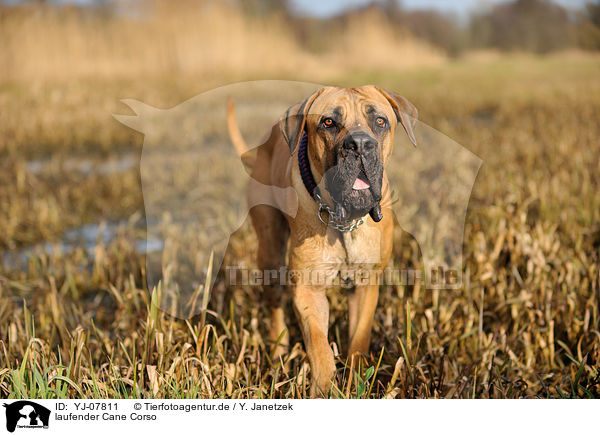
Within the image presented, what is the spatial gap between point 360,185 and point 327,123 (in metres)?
0.25

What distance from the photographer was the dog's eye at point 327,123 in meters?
1.75

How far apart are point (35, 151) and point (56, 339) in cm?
374

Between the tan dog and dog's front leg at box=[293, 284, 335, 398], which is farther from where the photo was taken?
dog's front leg at box=[293, 284, 335, 398]

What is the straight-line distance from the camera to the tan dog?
5.56 ft

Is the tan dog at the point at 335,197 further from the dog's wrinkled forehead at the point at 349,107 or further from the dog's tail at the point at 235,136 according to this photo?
the dog's tail at the point at 235,136

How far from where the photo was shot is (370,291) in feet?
6.89

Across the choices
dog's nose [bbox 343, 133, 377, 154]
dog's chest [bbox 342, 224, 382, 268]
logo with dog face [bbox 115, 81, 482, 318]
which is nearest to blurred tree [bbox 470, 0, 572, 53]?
logo with dog face [bbox 115, 81, 482, 318]

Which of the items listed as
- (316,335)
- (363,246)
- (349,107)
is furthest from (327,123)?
(316,335)

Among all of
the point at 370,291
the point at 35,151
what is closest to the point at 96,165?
the point at 35,151

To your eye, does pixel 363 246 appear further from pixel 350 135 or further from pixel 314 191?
pixel 350 135

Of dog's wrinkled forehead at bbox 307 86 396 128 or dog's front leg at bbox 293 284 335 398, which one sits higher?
dog's wrinkled forehead at bbox 307 86 396 128

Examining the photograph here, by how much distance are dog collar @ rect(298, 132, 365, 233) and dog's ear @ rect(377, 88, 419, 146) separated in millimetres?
331
